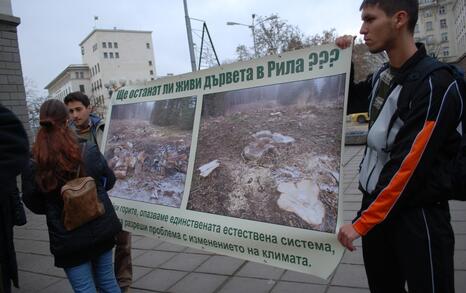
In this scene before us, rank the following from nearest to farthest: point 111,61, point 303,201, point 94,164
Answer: point 303,201 < point 94,164 < point 111,61

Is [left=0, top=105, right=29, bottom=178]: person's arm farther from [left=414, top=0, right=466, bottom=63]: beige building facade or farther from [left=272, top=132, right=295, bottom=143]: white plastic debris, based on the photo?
[left=414, top=0, right=466, bottom=63]: beige building facade

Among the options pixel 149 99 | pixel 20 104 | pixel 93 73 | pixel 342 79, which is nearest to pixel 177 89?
pixel 149 99

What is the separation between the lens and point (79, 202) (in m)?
2.42

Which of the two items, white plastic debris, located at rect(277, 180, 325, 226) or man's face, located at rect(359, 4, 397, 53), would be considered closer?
man's face, located at rect(359, 4, 397, 53)

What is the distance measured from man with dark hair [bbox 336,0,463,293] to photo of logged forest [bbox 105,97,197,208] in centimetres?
152

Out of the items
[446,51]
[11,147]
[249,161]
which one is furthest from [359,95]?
[446,51]

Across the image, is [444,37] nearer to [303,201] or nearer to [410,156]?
[303,201]

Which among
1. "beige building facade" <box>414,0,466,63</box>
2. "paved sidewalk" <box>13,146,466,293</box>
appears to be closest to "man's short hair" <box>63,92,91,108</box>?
"paved sidewalk" <box>13,146,466,293</box>

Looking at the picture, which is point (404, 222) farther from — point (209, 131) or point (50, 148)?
point (50, 148)

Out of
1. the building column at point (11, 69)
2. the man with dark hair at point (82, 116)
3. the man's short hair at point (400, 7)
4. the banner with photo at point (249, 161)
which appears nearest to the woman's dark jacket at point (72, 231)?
the banner with photo at point (249, 161)

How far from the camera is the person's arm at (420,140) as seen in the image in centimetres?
169

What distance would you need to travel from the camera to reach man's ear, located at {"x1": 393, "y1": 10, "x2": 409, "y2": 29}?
185cm

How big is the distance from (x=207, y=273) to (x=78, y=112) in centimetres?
196

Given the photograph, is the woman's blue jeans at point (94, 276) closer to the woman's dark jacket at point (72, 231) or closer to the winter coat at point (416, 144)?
the woman's dark jacket at point (72, 231)
